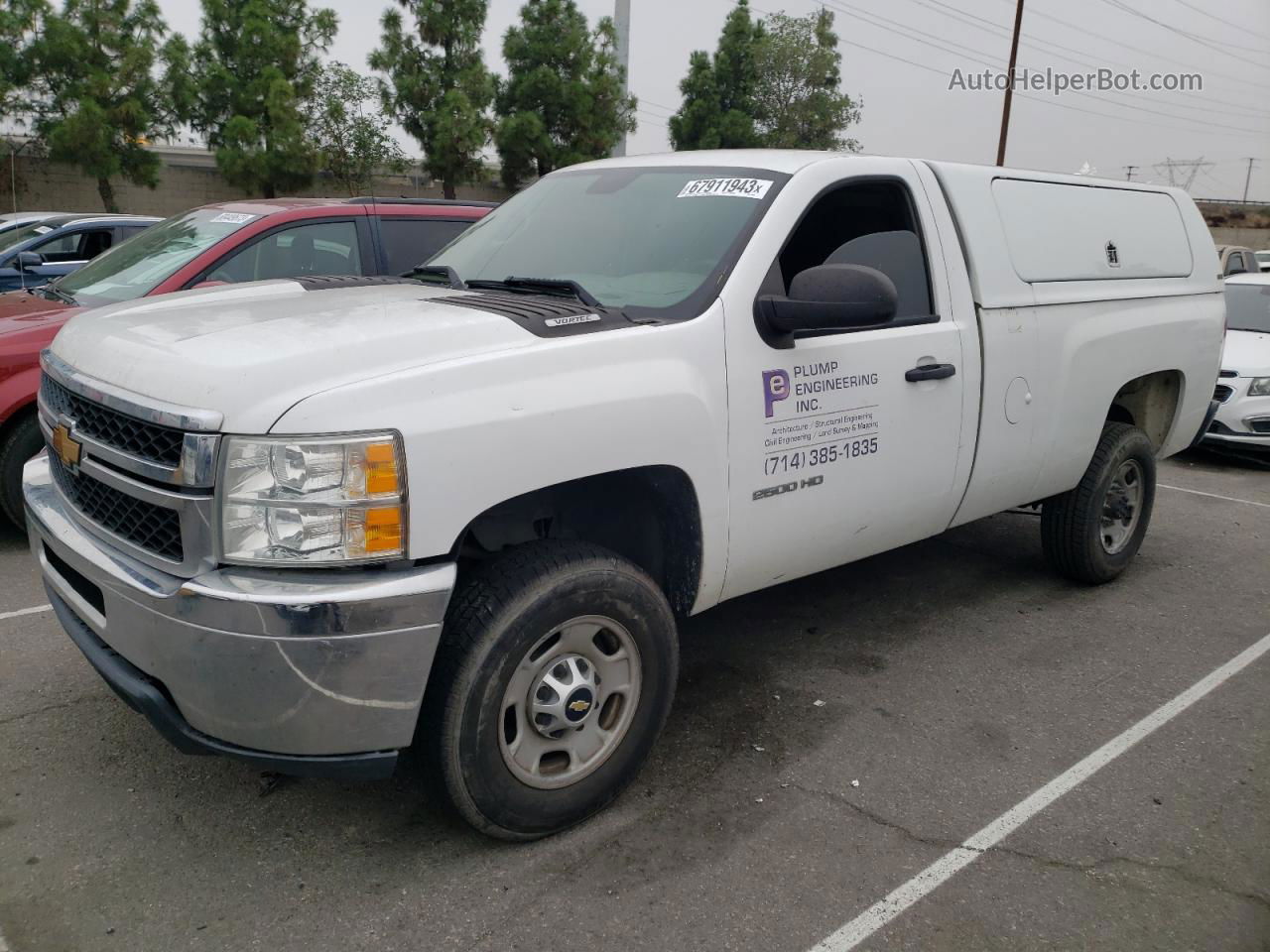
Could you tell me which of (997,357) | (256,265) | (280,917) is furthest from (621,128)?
(280,917)

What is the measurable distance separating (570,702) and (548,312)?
1.13m

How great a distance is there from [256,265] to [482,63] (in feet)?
68.2

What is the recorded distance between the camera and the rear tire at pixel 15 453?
5.22 metres

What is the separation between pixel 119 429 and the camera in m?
2.75

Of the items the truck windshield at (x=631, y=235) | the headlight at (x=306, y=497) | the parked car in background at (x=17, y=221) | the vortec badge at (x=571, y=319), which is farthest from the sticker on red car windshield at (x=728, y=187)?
the parked car in background at (x=17, y=221)

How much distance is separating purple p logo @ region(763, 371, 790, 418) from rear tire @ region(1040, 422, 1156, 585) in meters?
2.41

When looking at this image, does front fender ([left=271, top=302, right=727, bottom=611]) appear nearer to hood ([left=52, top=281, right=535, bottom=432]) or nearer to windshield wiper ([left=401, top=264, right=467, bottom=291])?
hood ([left=52, top=281, right=535, bottom=432])

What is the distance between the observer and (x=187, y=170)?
25.8 metres

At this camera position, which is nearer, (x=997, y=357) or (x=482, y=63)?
(x=997, y=357)

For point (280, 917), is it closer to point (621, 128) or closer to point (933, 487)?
point (933, 487)

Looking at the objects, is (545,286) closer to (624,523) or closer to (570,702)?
(624,523)

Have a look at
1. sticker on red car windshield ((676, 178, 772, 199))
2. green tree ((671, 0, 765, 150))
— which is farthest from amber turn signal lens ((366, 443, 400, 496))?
green tree ((671, 0, 765, 150))

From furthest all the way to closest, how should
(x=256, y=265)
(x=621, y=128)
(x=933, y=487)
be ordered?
1. (x=621, y=128)
2. (x=256, y=265)
3. (x=933, y=487)

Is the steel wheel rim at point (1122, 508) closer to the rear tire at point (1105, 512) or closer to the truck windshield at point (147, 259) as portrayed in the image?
the rear tire at point (1105, 512)
